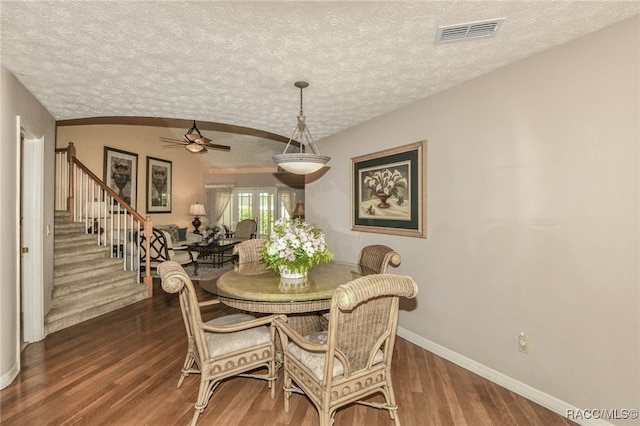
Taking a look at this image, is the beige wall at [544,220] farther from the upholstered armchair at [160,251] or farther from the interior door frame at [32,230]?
the upholstered armchair at [160,251]

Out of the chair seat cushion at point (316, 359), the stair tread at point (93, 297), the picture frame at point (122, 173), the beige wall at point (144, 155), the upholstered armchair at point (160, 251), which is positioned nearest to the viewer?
the chair seat cushion at point (316, 359)

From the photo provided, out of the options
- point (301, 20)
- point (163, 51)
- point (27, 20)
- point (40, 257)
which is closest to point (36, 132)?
point (40, 257)

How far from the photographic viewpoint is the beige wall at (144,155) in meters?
5.98

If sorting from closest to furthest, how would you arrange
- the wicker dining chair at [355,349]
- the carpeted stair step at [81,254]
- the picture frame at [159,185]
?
the wicker dining chair at [355,349] < the carpeted stair step at [81,254] < the picture frame at [159,185]

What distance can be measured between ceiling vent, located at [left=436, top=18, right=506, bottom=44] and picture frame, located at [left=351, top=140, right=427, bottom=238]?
124cm

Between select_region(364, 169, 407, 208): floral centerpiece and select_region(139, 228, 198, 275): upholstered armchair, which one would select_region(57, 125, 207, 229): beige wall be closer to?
select_region(139, 228, 198, 275): upholstered armchair

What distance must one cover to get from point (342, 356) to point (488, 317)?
5.03 ft

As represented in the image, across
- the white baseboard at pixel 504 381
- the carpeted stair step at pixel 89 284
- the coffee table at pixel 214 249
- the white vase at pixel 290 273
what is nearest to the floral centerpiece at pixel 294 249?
the white vase at pixel 290 273

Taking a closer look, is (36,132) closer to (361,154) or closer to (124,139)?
(361,154)

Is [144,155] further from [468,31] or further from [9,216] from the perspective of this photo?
[468,31]

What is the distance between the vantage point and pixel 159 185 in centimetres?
783

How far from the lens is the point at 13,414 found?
A: 208 cm

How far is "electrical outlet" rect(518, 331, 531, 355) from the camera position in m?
2.32

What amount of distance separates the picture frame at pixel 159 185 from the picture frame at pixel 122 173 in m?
0.40
